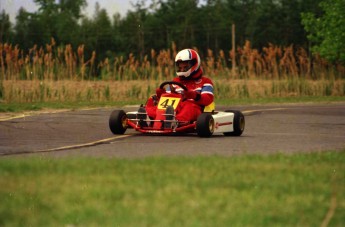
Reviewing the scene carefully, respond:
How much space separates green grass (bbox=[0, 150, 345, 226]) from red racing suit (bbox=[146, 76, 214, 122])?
233 inches

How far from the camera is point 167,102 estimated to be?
17.9 metres

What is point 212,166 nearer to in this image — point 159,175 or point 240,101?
point 159,175

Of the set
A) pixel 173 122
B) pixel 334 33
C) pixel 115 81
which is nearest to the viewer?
pixel 173 122

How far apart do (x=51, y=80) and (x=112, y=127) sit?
12508mm

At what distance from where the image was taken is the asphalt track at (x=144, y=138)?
572 inches

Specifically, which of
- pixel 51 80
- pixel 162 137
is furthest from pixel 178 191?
pixel 51 80

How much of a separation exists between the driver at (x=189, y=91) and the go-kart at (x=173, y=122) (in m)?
0.10

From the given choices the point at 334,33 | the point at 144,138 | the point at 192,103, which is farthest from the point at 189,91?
the point at 334,33

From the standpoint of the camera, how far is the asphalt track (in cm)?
1452

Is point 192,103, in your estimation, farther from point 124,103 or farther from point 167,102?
point 124,103

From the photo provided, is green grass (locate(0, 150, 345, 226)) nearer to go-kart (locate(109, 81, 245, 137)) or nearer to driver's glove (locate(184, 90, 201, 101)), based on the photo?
→ go-kart (locate(109, 81, 245, 137))

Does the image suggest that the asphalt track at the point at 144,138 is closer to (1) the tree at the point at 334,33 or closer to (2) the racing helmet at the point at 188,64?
(2) the racing helmet at the point at 188,64

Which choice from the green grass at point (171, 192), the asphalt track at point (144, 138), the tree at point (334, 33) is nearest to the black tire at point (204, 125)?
the asphalt track at point (144, 138)

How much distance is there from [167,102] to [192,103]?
0.46 metres
